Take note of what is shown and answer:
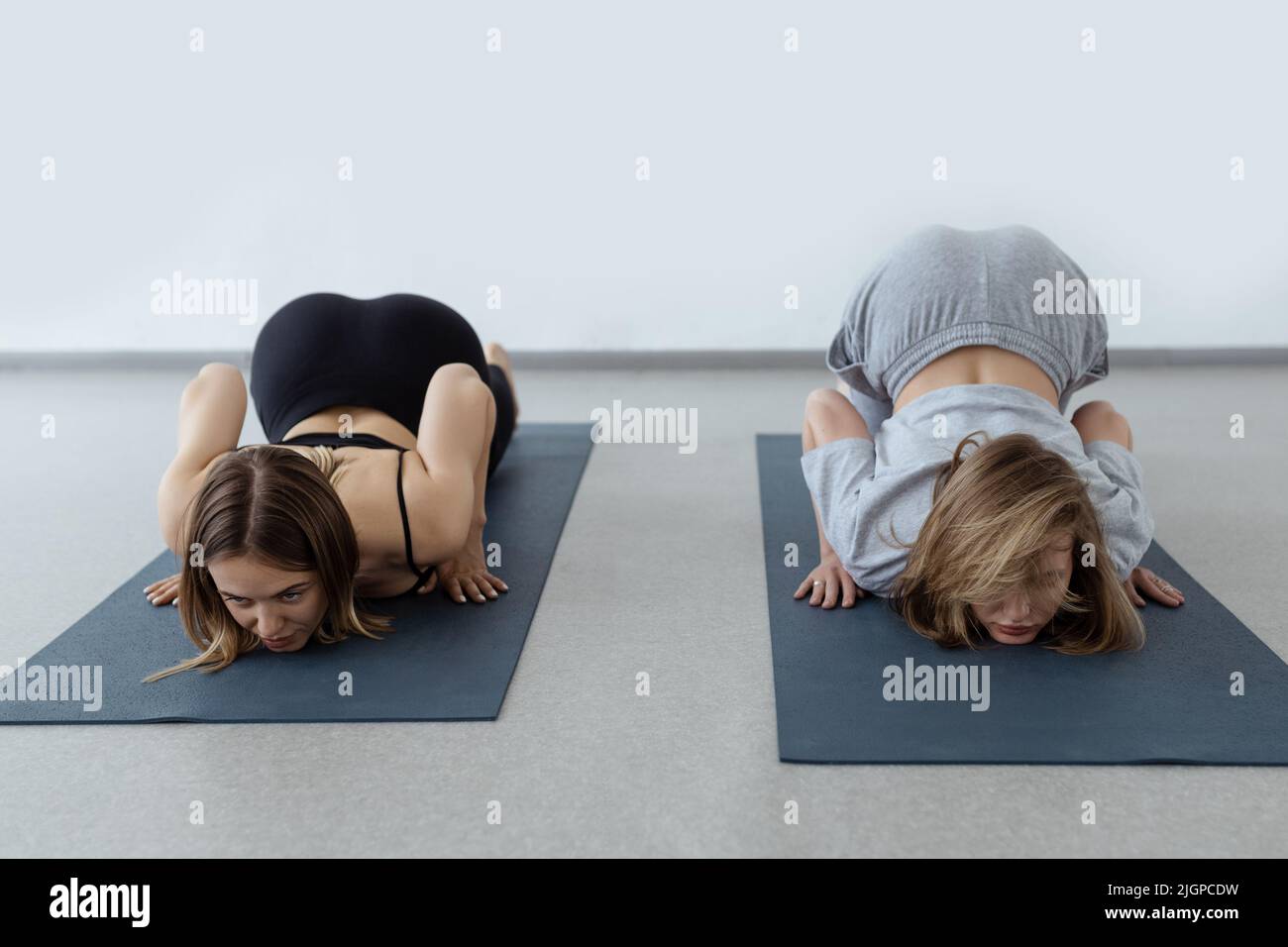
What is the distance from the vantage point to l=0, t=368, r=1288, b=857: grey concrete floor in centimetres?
169

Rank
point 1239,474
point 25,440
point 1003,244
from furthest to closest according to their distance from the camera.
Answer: point 25,440 < point 1239,474 < point 1003,244

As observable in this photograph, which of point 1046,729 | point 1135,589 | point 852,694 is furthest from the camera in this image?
point 1135,589

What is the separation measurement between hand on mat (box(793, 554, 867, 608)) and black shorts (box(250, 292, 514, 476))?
940 millimetres

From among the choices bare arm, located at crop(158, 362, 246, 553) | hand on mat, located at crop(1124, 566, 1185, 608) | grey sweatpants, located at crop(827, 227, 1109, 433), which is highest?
grey sweatpants, located at crop(827, 227, 1109, 433)

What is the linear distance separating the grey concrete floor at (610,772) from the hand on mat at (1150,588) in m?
0.12

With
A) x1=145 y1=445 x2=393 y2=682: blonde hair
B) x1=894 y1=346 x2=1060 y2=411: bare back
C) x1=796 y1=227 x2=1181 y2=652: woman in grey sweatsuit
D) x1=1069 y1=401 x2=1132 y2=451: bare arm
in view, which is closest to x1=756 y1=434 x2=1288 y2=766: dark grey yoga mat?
x1=796 y1=227 x2=1181 y2=652: woman in grey sweatsuit

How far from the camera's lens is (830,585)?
2436 mm

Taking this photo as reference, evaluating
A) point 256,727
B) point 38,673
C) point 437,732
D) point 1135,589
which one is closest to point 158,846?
point 256,727

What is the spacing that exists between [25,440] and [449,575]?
81.3 inches

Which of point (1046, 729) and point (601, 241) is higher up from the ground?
point (601, 241)

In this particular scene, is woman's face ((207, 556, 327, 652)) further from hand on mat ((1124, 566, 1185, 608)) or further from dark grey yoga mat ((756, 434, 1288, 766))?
hand on mat ((1124, 566, 1185, 608))

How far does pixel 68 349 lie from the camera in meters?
4.88

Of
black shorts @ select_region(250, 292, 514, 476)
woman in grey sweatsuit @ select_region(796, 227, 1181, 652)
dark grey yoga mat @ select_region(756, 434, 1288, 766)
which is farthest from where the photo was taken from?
black shorts @ select_region(250, 292, 514, 476)

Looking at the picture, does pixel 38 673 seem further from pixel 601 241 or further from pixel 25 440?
pixel 601 241
